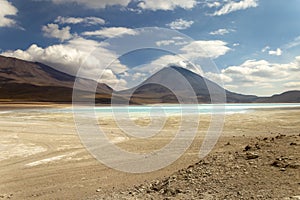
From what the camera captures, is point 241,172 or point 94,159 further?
point 94,159

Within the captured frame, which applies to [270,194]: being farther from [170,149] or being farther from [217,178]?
[170,149]

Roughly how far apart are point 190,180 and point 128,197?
6.35 feet

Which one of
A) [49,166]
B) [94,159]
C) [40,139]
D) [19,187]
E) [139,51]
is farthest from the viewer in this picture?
[40,139]

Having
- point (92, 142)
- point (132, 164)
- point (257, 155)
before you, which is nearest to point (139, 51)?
point (132, 164)

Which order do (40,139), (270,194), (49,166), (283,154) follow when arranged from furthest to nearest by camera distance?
1. (40,139)
2. (49,166)
3. (283,154)
4. (270,194)

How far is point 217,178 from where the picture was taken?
29.1 feet

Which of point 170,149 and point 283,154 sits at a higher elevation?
point 283,154

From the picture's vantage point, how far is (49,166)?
14516mm

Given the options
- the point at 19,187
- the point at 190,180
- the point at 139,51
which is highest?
the point at 139,51

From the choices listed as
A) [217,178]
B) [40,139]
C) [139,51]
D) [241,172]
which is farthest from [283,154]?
[40,139]

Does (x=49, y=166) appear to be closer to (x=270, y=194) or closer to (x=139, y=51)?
(x=139, y=51)

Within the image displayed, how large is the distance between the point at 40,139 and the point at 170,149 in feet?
36.9

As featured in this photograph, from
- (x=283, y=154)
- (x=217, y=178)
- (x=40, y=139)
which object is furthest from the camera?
(x=40, y=139)

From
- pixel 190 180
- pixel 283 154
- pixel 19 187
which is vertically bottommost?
pixel 19 187
